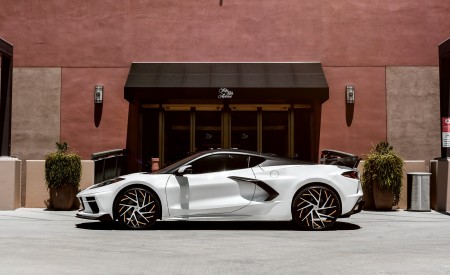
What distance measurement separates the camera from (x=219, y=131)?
59.1 ft

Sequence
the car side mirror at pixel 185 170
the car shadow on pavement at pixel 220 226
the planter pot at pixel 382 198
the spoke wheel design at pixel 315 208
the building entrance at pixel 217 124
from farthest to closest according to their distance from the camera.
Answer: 1. the building entrance at pixel 217 124
2. the planter pot at pixel 382 198
3. the car shadow on pavement at pixel 220 226
4. the spoke wheel design at pixel 315 208
5. the car side mirror at pixel 185 170

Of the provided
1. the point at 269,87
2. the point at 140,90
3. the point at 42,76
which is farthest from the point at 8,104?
the point at 269,87

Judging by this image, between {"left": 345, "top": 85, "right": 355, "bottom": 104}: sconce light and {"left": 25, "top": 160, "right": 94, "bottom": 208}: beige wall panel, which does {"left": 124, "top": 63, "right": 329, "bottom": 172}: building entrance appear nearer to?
{"left": 345, "top": 85, "right": 355, "bottom": 104}: sconce light

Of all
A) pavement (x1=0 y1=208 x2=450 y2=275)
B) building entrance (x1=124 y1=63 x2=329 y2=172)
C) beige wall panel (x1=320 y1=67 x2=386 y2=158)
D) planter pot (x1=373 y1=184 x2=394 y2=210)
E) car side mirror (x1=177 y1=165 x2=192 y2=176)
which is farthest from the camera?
building entrance (x1=124 y1=63 x2=329 y2=172)

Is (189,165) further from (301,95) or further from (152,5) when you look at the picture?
(152,5)

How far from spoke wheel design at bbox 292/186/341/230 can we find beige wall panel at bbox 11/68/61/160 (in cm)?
934

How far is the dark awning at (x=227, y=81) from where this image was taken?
1622 centimetres

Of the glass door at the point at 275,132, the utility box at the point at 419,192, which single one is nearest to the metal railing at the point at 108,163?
the glass door at the point at 275,132

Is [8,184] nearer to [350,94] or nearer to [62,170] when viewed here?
[62,170]

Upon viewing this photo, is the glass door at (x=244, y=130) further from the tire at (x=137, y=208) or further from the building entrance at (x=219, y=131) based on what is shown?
the tire at (x=137, y=208)

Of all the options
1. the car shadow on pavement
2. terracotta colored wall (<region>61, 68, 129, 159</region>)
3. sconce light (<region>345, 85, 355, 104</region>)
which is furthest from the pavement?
sconce light (<region>345, 85, 355, 104</region>)

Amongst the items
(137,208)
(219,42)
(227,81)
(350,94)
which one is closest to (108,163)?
(227,81)

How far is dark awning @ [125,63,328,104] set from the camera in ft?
53.2

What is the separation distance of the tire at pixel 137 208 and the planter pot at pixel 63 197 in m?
4.63
